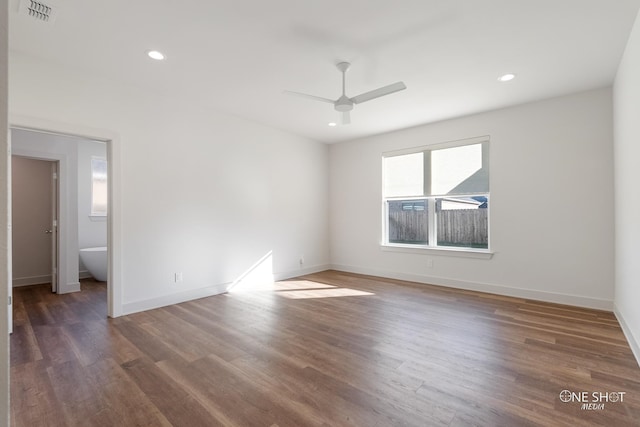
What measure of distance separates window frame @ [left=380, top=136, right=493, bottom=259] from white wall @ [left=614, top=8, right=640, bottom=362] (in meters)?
1.40

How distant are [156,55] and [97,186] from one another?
14.1ft

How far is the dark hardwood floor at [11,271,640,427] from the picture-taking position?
5.88ft

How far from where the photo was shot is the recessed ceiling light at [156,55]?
2.86 m

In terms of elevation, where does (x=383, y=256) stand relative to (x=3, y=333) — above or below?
below

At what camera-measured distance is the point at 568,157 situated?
12.7 feet

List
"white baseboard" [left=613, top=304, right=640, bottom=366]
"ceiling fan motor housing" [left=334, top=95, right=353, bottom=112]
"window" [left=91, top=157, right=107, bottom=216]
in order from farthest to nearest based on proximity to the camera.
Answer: "window" [left=91, top=157, right=107, bottom=216], "ceiling fan motor housing" [left=334, top=95, right=353, bottom=112], "white baseboard" [left=613, top=304, right=640, bottom=366]

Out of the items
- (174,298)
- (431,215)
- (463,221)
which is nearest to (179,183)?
(174,298)

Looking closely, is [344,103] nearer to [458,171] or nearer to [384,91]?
[384,91]

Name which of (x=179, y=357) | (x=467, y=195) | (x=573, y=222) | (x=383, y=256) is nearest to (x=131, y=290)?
(x=179, y=357)

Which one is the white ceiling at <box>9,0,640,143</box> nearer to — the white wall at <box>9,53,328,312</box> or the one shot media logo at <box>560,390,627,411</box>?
the white wall at <box>9,53,328,312</box>

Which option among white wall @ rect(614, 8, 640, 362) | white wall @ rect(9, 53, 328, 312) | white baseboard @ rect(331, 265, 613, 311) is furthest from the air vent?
white baseboard @ rect(331, 265, 613, 311)

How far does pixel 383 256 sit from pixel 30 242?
6.17m

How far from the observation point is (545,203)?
4.03 meters

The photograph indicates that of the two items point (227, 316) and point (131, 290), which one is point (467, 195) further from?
point (131, 290)
